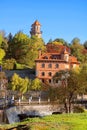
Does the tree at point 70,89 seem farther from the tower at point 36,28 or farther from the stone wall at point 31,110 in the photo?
the tower at point 36,28

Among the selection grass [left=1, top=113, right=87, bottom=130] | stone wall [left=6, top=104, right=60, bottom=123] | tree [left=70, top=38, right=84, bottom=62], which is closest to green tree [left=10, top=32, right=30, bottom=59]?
tree [left=70, top=38, right=84, bottom=62]

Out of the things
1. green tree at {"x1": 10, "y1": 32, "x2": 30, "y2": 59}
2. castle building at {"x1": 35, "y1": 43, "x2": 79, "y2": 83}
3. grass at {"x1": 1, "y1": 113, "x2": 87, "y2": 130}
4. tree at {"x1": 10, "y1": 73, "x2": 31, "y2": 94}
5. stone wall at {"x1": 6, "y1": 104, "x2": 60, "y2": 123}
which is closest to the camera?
grass at {"x1": 1, "y1": 113, "x2": 87, "y2": 130}

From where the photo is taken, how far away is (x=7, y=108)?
146 ft

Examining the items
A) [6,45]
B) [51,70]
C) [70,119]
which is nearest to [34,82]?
[51,70]

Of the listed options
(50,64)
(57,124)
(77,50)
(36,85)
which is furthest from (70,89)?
(77,50)

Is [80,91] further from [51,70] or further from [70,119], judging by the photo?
[51,70]

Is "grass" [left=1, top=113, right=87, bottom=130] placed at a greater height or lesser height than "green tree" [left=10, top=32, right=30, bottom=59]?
lesser

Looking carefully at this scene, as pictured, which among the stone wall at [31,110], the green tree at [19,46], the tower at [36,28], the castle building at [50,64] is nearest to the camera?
the stone wall at [31,110]

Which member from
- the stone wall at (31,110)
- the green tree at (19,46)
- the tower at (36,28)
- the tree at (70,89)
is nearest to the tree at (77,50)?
the tower at (36,28)

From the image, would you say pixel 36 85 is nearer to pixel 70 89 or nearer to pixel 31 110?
pixel 31 110

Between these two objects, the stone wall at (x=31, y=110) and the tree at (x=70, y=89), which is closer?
the tree at (x=70, y=89)

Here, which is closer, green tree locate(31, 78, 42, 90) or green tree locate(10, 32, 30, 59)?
green tree locate(31, 78, 42, 90)

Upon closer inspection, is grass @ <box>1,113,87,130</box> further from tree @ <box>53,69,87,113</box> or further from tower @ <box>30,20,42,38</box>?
tower @ <box>30,20,42,38</box>

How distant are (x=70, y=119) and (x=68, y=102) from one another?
923 inches
